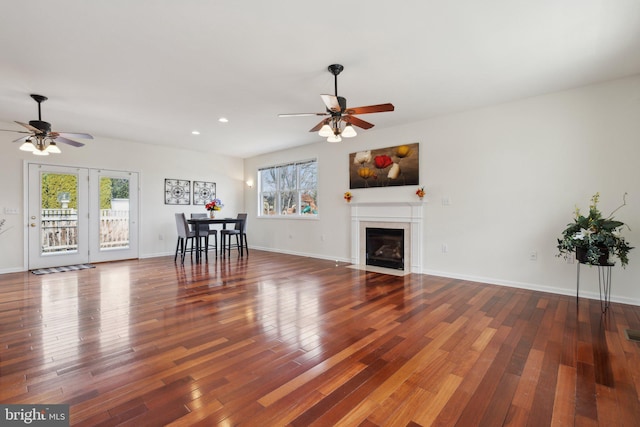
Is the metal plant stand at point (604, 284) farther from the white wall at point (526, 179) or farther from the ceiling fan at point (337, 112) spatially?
the ceiling fan at point (337, 112)

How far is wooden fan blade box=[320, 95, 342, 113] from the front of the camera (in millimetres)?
2963

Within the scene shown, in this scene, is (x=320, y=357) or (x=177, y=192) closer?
(x=320, y=357)

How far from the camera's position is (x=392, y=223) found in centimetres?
555

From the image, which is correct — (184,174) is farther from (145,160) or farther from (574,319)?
(574,319)

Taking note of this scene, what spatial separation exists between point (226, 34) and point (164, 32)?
0.53 m

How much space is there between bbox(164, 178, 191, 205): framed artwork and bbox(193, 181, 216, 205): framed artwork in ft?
0.51

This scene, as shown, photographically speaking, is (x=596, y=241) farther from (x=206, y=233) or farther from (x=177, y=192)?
(x=177, y=192)

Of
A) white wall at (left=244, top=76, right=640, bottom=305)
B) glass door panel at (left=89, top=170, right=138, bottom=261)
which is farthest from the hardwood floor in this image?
glass door panel at (left=89, top=170, right=138, bottom=261)

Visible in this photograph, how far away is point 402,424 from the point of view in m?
1.52

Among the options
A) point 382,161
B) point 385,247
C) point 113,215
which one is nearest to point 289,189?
point 382,161

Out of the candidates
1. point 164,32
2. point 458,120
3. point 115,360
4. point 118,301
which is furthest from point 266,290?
point 458,120

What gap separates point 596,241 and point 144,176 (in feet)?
26.5

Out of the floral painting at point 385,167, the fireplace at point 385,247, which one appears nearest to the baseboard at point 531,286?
the fireplace at point 385,247

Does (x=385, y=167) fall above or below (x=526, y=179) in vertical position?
above
